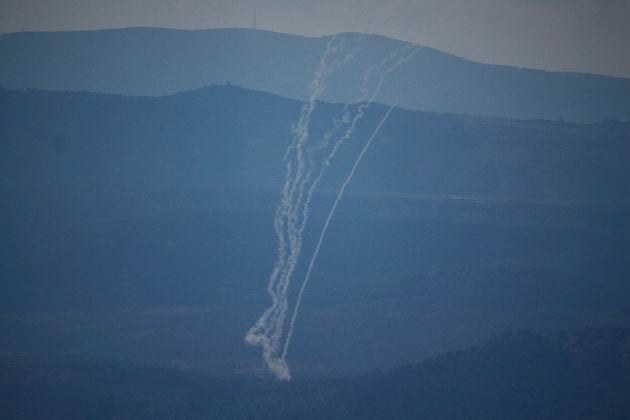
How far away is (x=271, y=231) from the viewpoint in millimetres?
34125

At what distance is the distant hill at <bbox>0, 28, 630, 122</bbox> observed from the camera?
78812mm

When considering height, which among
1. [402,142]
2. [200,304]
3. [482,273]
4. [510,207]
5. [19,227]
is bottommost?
[200,304]

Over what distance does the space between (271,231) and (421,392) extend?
63.7ft

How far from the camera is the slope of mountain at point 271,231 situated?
2369cm

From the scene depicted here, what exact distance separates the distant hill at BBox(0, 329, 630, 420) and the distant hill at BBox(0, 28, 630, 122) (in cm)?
6068

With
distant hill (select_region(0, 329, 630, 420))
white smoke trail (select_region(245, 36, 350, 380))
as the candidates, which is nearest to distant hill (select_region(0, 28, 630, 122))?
white smoke trail (select_region(245, 36, 350, 380))

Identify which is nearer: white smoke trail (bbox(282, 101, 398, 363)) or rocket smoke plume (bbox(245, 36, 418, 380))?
rocket smoke plume (bbox(245, 36, 418, 380))

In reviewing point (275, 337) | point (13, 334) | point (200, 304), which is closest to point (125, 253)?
point (200, 304)

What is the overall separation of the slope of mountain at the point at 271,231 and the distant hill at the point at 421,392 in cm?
319

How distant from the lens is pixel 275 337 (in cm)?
2388

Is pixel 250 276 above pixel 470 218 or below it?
below

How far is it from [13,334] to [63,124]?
2714 centimetres

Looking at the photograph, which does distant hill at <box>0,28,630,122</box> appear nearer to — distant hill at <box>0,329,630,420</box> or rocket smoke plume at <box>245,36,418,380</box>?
rocket smoke plume at <box>245,36,418,380</box>

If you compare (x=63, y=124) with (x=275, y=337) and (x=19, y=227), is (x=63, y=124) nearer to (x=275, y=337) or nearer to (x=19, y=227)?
(x=19, y=227)
